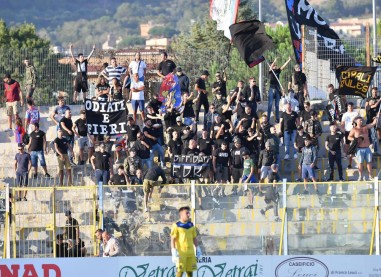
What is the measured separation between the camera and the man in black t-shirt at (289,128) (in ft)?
122

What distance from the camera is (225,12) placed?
41219mm

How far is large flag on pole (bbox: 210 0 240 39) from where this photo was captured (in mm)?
40719

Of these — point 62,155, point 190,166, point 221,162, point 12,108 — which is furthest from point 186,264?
point 12,108

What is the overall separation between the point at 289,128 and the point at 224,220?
568 cm

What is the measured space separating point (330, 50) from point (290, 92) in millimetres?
3657

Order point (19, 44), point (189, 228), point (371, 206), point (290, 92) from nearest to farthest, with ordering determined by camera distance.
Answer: point (189, 228), point (371, 206), point (290, 92), point (19, 44)

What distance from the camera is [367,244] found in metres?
32.1

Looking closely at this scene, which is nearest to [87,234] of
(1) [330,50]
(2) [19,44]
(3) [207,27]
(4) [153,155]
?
(4) [153,155]

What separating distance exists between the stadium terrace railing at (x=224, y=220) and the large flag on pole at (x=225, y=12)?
30.7 feet

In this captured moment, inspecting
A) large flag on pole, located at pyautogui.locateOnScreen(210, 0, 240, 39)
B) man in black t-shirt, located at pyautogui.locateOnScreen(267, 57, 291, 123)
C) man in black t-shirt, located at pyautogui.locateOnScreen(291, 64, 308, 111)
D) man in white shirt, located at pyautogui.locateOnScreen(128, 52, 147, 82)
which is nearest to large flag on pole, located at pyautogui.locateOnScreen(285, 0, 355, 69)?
large flag on pole, located at pyautogui.locateOnScreen(210, 0, 240, 39)

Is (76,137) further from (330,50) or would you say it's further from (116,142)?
(330,50)

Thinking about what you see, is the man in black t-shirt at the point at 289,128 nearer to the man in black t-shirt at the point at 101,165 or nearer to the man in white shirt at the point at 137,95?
the man in white shirt at the point at 137,95

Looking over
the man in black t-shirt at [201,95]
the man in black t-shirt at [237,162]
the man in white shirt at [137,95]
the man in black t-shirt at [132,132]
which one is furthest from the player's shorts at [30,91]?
the man in black t-shirt at [237,162]

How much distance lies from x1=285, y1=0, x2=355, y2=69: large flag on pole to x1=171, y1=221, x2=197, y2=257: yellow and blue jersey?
15352 millimetres
